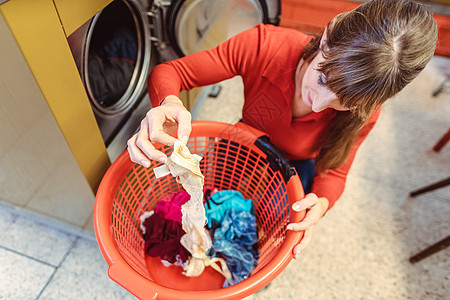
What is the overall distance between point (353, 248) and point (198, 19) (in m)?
1.17

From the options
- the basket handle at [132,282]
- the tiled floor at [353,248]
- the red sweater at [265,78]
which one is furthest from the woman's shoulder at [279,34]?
the tiled floor at [353,248]

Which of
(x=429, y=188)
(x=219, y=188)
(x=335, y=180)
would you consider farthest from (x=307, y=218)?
(x=429, y=188)

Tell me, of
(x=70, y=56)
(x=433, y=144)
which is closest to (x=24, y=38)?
(x=70, y=56)

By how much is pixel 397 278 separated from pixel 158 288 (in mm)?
1100

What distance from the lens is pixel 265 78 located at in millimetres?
938

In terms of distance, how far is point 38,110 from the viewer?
697 millimetres

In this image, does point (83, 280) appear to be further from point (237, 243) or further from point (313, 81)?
point (313, 81)

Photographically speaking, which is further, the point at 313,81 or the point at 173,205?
the point at 173,205

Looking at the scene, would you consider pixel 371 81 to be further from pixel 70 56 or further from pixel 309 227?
pixel 70 56

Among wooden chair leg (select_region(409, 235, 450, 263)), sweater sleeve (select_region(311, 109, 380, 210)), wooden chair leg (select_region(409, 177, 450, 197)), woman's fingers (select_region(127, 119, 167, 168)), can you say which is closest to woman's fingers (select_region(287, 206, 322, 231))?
sweater sleeve (select_region(311, 109, 380, 210))

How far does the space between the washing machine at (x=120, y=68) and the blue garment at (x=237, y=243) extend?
0.43 m

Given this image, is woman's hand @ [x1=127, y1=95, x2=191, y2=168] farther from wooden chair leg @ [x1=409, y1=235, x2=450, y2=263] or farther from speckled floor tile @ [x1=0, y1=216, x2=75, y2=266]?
wooden chair leg @ [x1=409, y1=235, x2=450, y2=263]

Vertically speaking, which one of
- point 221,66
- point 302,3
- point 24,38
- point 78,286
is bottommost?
point 78,286

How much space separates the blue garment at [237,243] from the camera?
0.99 meters
